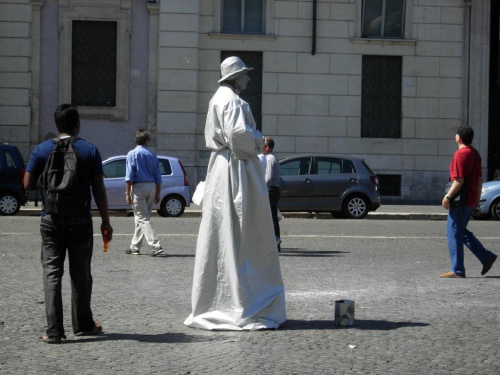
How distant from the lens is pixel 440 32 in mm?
29906

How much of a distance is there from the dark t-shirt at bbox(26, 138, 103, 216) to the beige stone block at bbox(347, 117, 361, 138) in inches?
876

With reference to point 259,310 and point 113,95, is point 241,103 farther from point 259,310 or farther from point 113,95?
point 113,95

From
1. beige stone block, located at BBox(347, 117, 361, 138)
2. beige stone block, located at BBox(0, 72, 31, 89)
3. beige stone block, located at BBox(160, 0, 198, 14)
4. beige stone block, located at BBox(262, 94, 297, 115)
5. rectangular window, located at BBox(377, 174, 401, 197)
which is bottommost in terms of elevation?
rectangular window, located at BBox(377, 174, 401, 197)

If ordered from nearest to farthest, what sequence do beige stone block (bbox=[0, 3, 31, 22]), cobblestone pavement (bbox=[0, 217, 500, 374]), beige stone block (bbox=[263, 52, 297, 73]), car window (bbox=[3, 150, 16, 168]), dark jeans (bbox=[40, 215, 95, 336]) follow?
1. cobblestone pavement (bbox=[0, 217, 500, 374])
2. dark jeans (bbox=[40, 215, 95, 336])
3. car window (bbox=[3, 150, 16, 168])
4. beige stone block (bbox=[0, 3, 31, 22])
5. beige stone block (bbox=[263, 52, 297, 73])

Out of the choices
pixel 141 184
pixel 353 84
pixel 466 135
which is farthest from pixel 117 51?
pixel 466 135

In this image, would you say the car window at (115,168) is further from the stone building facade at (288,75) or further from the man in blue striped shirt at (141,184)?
the man in blue striped shirt at (141,184)

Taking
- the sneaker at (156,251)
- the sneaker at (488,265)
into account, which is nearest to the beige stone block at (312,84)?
the sneaker at (156,251)

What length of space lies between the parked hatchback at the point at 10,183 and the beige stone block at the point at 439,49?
1234 cm

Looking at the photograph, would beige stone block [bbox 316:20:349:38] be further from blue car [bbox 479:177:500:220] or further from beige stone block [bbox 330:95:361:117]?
blue car [bbox 479:177:500:220]

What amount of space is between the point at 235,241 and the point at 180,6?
21428mm

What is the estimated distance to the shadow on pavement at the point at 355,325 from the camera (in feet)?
27.5

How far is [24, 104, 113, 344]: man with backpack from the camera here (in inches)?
300

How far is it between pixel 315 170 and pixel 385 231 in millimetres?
4377

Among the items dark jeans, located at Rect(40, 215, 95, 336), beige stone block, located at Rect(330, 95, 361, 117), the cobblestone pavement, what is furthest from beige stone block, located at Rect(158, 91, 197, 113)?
dark jeans, located at Rect(40, 215, 95, 336)
